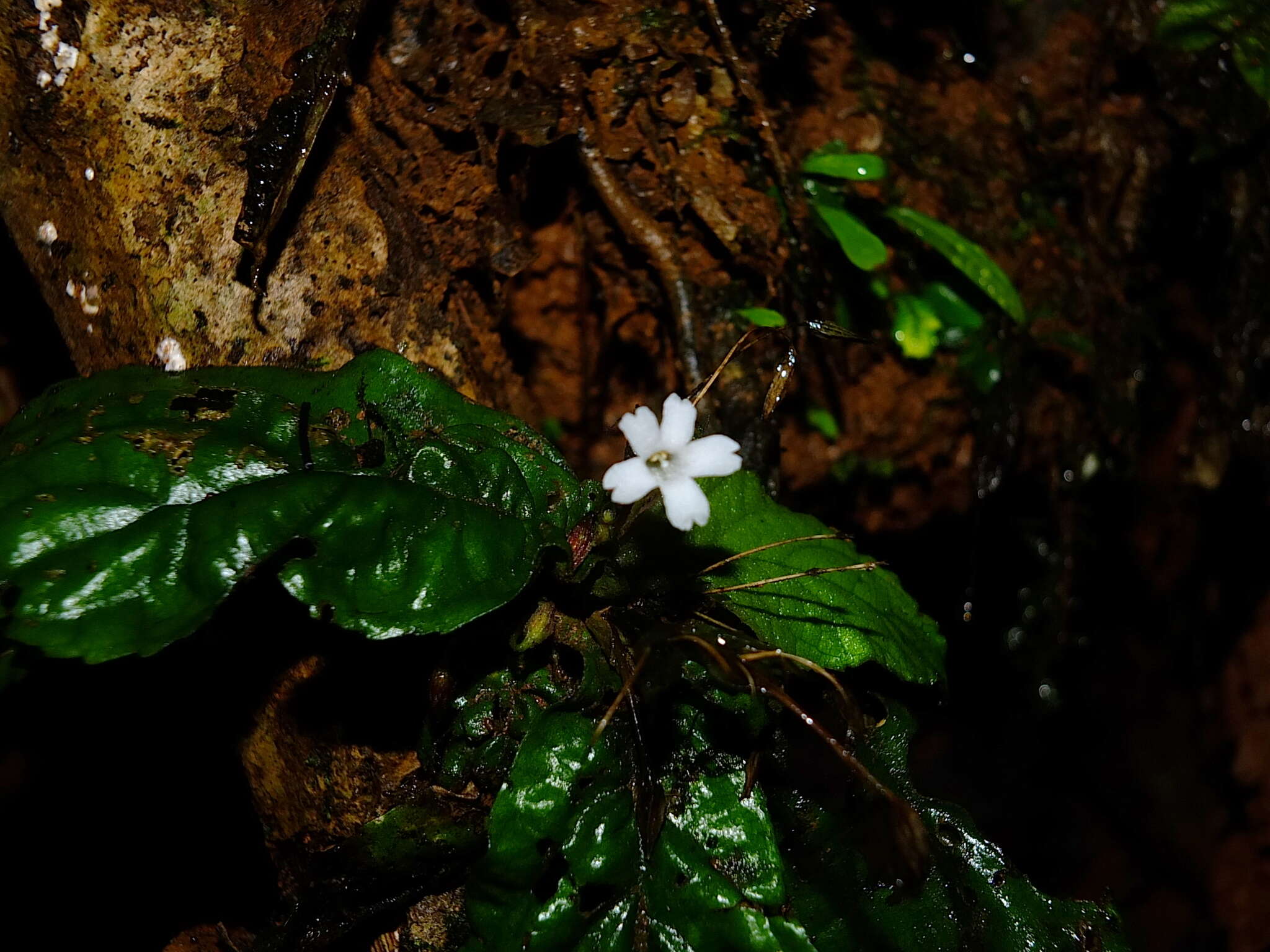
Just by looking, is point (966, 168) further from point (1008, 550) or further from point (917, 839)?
point (917, 839)

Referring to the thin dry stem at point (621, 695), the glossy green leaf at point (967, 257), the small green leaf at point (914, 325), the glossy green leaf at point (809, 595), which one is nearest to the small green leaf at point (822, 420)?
the small green leaf at point (914, 325)

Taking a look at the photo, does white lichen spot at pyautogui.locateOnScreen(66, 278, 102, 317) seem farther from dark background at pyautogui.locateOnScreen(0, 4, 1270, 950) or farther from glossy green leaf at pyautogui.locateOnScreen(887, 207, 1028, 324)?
glossy green leaf at pyautogui.locateOnScreen(887, 207, 1028, 324)

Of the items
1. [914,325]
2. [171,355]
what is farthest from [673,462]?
[914,325]

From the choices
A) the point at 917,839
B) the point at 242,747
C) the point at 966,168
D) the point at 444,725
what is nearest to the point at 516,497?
the point at 444,725

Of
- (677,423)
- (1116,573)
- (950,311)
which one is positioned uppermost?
(677,423)

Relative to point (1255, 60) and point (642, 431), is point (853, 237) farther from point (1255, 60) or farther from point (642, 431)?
point (1255, 60)

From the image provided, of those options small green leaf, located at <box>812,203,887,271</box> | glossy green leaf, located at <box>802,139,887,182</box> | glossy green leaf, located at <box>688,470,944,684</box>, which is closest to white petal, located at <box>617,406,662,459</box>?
glossy green leaf, located at <box>688,470,944,684</box>
